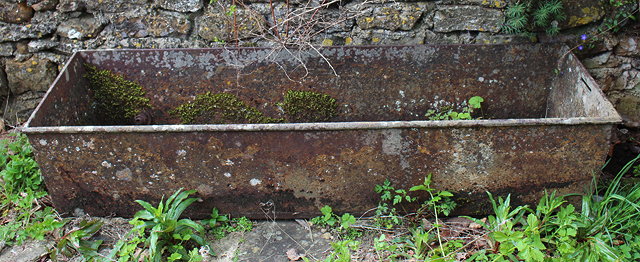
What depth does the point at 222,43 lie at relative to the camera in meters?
3.41

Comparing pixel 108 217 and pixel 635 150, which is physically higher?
pixel 635 150

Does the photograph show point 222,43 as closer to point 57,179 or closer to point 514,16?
point 57,179

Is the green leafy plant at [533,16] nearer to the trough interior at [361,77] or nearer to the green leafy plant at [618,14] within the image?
the trough interior at [361,77]

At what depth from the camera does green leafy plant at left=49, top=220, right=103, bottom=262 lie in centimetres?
246

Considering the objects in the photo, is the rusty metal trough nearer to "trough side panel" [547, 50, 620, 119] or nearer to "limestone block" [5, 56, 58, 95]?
"trough side panel" [547, 50, 620, 119]

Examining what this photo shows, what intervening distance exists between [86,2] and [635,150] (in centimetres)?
388

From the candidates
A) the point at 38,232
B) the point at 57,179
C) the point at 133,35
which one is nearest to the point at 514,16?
the point at 133,35

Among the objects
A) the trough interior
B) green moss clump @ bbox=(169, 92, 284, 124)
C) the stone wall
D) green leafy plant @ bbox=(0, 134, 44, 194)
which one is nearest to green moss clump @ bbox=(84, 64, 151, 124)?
the trough interior

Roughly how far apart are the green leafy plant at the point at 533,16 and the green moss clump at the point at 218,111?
5.55 feet

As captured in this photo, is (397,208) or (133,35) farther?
(133,35)

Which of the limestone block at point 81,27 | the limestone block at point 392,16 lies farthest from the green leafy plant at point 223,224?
the limestone block at point 81,27

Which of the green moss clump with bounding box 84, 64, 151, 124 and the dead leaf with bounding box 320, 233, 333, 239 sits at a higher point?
the green moss clump with bounding box 84, 64, 151, 124

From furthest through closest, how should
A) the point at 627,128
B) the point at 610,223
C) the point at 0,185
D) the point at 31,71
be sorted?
the point at 31,71
the point at 627,128
the point at 0,185
the point at 610,223

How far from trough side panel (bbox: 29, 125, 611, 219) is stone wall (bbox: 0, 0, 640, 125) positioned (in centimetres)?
108
